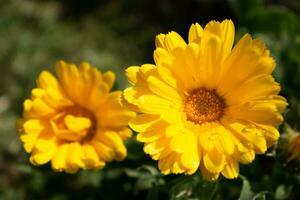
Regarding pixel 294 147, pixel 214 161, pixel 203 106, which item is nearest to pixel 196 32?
pixel 203 106

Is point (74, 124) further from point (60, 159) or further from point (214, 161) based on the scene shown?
point (214, 161)

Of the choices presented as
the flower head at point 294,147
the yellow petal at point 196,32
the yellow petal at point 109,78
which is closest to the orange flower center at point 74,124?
the yellow petal at point 109,78

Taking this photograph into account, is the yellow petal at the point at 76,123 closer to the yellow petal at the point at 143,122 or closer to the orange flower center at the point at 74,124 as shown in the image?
the orange flower center at the point at 74,124

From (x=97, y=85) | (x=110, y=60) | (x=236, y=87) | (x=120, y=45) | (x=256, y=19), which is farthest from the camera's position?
(x=120, y=45)

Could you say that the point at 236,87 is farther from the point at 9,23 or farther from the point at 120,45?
the point at 9,23

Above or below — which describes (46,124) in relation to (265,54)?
below

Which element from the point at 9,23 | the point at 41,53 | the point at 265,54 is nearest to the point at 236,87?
the point at 265,54
